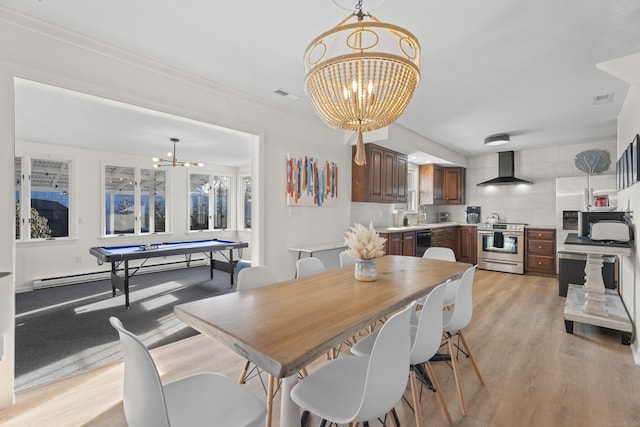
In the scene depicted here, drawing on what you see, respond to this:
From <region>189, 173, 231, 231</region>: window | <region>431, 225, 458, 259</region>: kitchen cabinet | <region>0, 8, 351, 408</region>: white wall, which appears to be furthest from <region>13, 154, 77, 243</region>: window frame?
<region>431, 225, 458, 259</region>: kitchen cabinet

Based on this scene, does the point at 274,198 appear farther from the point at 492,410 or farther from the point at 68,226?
the point at 68,226

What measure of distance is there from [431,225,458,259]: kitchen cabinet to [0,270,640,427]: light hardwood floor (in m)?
2.68

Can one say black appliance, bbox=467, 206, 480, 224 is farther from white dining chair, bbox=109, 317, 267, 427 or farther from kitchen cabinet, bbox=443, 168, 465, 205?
white dining chair, bbox=109, 317, 267, 427

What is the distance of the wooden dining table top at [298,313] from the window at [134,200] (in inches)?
217

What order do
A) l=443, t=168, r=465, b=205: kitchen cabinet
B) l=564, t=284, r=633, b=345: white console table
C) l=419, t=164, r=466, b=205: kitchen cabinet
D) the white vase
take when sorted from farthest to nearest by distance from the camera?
l=443, t=168, r=465, b=205: kitchen cabinet < l=419, t=164, r=466, b=205: kitchen cabinet < l=564, t=284, r=633, b=345: white console table < the white vase

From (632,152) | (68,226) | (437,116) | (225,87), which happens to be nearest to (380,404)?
(225,87)

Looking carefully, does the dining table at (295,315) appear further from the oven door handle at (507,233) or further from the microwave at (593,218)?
the oven door handle at (507,233)

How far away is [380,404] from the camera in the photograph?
113cm

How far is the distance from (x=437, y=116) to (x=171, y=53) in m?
3.26

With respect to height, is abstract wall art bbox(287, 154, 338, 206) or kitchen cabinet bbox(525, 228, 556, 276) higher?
abstract wall art bbox(287, 154, 338, 206)

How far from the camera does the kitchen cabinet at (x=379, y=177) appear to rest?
15.0ft

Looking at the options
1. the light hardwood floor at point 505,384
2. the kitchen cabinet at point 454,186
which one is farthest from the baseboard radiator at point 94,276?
Result: the kitchen cabinet at point 454,186

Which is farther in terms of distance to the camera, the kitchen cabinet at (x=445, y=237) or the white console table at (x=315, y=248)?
the kitchen cabinet at (x=445, y=237)

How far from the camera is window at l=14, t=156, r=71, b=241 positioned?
4863mm
